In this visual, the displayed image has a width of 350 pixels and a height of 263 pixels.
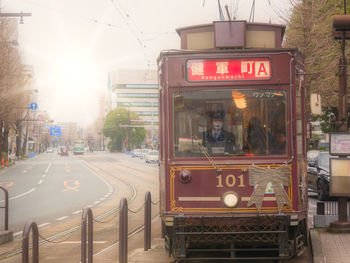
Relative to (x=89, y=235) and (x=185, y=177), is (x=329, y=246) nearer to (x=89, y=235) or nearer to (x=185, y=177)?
(x=185, y=177)

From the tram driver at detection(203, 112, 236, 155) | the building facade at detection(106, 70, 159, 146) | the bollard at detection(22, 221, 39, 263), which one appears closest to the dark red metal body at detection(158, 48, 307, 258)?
the tram driver at detection(203, 112, 236, 155)

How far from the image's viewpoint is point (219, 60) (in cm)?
756

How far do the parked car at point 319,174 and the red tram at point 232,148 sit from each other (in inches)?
453

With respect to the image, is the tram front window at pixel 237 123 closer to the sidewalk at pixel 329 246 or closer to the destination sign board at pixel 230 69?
the destination sign board at pixel 230 69

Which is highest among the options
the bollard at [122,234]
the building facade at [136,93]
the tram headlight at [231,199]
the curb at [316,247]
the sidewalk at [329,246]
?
the building facade at [136,93]

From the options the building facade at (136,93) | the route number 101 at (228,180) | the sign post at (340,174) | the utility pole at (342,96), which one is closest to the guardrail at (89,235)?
the route number 101 at (228,180)

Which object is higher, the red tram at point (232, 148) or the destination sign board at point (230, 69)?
the destination sign board at point (230, 69)

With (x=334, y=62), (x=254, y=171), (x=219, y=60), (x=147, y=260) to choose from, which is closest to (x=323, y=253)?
(x=254, y=171)

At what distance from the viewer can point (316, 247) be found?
8.78 meters

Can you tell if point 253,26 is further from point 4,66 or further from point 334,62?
point 4,66

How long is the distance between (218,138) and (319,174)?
12629 mm

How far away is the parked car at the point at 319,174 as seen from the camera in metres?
18.7

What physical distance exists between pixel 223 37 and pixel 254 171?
1937mm

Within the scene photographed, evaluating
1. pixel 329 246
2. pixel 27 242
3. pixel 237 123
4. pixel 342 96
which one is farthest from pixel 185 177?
pixel 342 96
